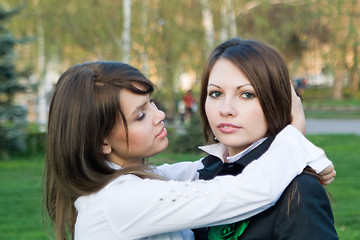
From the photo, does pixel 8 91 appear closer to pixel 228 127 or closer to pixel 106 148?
pixel 106 148

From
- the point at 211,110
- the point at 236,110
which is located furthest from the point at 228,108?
the point at 211,110

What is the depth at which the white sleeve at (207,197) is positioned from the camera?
5.76 ft

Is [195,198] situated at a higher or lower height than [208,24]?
lower

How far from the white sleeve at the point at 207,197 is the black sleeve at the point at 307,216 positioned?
0.19 ft

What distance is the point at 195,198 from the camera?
179cm

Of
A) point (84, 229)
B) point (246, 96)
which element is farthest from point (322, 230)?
Result: point (84, 229)

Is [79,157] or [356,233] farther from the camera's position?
[356,233]

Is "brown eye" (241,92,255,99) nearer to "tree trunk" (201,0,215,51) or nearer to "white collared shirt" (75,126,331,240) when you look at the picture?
"white collared shirt" (75,126,331,240)

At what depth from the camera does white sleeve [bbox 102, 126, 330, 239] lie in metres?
1.76

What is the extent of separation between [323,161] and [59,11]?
53.5 feet

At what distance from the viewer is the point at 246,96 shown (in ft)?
6.57

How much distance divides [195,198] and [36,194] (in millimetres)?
6105

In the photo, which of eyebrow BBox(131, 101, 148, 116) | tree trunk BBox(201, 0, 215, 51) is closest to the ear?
eyebrow BBox(131, 101, 148, 116)

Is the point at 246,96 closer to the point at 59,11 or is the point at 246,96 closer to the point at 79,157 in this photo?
the point at 79,157
